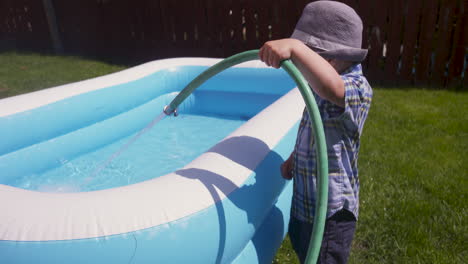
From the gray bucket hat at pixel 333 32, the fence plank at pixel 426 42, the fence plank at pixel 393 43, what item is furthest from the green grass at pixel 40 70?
the gray bucket hat at pixel 333 32

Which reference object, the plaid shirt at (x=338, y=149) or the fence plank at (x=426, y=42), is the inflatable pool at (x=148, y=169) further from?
the fence plank at (x=426, y=42)

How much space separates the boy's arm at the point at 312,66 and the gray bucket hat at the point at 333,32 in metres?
0.11

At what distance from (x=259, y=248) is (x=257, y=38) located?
564 centimetres

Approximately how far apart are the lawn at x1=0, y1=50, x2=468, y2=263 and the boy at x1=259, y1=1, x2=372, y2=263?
2.56ft

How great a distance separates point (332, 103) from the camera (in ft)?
5.03

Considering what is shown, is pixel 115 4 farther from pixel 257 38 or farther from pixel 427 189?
pixel 427 189

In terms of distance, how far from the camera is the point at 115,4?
29.2ft

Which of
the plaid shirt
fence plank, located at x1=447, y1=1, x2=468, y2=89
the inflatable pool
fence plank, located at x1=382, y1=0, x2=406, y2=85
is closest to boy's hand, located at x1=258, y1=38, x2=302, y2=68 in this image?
the plaid shirt

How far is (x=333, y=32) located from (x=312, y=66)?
217 millimetres

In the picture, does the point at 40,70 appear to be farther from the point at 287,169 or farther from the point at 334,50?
the point at 334,50

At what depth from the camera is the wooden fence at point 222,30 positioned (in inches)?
228

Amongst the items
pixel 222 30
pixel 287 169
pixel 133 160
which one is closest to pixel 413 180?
pixel 287 169

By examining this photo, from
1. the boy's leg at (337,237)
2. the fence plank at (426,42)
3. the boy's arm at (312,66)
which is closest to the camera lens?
the boy's arm at (312,66)

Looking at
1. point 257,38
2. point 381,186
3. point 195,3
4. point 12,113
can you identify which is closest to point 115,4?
point 195,3
